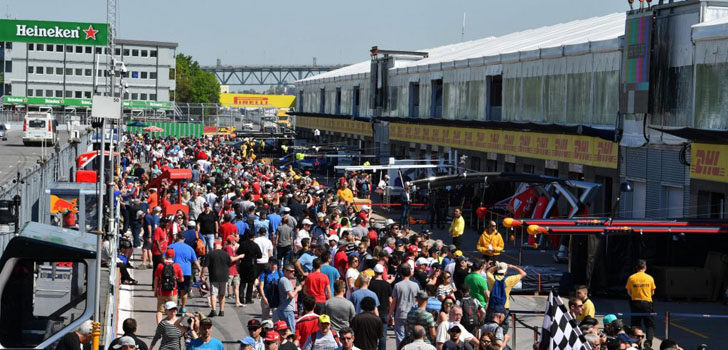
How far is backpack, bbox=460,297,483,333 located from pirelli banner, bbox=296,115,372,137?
Answer: 154 ft

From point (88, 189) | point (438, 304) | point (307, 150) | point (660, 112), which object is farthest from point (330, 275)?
point (307, 150)

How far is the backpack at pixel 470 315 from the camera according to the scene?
14875 millimetres

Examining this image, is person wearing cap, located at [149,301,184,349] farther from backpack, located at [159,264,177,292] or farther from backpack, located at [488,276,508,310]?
backpack, located at [488,276,508,310]

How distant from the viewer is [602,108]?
31.4 meters

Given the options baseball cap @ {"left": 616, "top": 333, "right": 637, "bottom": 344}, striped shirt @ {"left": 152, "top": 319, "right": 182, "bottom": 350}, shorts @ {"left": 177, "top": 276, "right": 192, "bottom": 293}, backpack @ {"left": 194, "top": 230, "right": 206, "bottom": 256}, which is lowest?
shorts @ {"left": 177, "top": 276, "right": 192, "bottom": 293}

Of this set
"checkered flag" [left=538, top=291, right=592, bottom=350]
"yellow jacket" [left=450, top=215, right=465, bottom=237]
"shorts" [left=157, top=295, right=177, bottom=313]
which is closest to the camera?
"checkered flag" [left=538, top=291, right=592, bottom=350]

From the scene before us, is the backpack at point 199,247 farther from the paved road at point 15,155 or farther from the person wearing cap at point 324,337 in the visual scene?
the paved road at point 15,155

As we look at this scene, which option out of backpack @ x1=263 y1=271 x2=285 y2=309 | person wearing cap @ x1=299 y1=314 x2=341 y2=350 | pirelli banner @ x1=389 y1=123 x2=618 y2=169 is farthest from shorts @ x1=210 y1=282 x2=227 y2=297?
pirelli banner @ x1=389 y1=123 x2=618 y2=169

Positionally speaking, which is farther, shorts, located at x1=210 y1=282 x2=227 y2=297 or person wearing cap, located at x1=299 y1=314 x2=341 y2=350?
shorts, located at x1=210 y1=282 x2=227 y2=297

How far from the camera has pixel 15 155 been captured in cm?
5500

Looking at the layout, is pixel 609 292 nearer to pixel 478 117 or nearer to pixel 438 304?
pixel 438 304

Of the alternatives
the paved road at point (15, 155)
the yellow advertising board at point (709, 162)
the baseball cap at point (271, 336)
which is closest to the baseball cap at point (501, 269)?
the baseball cap at point (271, 336)

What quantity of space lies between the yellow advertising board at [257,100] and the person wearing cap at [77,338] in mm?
134972

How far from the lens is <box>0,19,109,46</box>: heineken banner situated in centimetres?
6276
